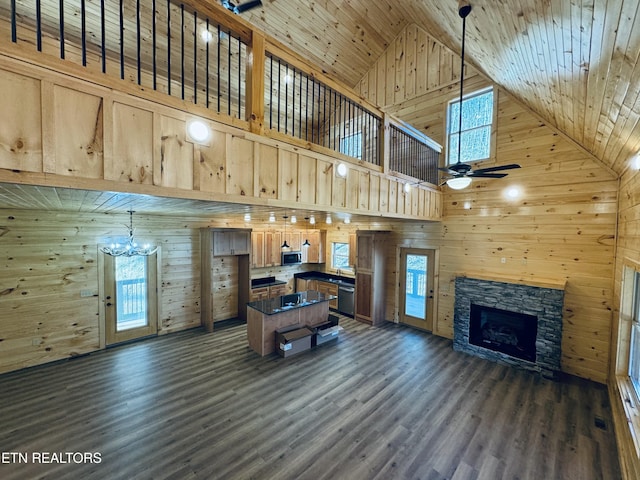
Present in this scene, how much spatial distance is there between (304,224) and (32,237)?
19.9ft

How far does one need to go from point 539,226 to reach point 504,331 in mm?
2039

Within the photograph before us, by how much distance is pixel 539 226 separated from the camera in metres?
4.87

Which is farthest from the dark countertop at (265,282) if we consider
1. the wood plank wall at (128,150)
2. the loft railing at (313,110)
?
the wood plank wall at (128,150)

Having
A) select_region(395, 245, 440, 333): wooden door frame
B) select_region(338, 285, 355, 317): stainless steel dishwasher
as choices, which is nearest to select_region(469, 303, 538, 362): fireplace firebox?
select_region(395, 245, 440, 333): wooden door frame

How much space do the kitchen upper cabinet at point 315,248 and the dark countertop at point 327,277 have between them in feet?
1.53

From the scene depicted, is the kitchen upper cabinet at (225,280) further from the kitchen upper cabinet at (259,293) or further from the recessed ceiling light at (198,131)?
the recessed ceiling light at (198,131)

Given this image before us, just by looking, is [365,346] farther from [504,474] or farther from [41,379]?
[41,379]

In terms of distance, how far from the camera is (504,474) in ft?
8.89

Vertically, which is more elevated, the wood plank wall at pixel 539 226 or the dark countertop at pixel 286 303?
the wood plank wall at pixel 539 226

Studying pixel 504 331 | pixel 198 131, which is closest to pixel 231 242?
pixel 198 131

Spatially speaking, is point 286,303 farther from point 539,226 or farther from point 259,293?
point 539,226

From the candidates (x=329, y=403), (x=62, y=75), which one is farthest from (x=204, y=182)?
(x=329, y=403)

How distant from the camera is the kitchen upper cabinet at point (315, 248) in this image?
888 centimetres

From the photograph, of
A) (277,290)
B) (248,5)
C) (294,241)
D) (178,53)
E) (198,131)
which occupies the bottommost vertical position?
(277,290)
